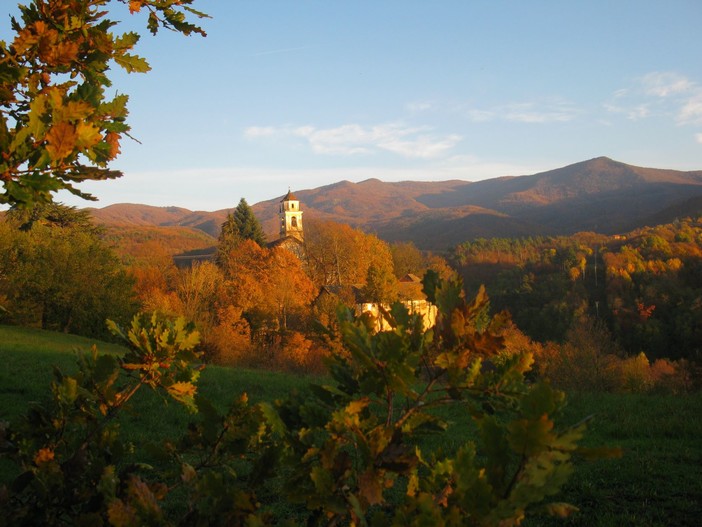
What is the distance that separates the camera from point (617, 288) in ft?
231

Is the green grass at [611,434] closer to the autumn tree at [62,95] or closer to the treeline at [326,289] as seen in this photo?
the autumn tree at [62,95]

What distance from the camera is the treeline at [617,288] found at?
57.2 meters

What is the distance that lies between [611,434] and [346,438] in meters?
8.18

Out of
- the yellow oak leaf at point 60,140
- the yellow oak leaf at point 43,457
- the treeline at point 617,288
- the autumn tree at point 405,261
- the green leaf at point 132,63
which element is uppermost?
the green leaf at point 132,63

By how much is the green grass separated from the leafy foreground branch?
0.19 meters

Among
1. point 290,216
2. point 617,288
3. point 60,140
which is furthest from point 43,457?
point 617,288

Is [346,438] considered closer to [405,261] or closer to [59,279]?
[59,279]

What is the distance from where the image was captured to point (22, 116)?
6.95 feet

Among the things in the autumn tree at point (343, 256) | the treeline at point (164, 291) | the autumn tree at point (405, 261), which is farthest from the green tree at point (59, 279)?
the autumn tree at point (405, 261)

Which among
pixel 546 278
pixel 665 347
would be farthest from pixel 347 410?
pixel 546 278

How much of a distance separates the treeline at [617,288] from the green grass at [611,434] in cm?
4447

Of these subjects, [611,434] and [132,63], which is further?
[611,434]

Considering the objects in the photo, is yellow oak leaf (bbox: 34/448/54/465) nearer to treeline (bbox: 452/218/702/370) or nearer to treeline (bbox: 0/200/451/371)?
treeline (bbox: 0/200/451/371)

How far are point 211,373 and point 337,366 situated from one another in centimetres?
1426
